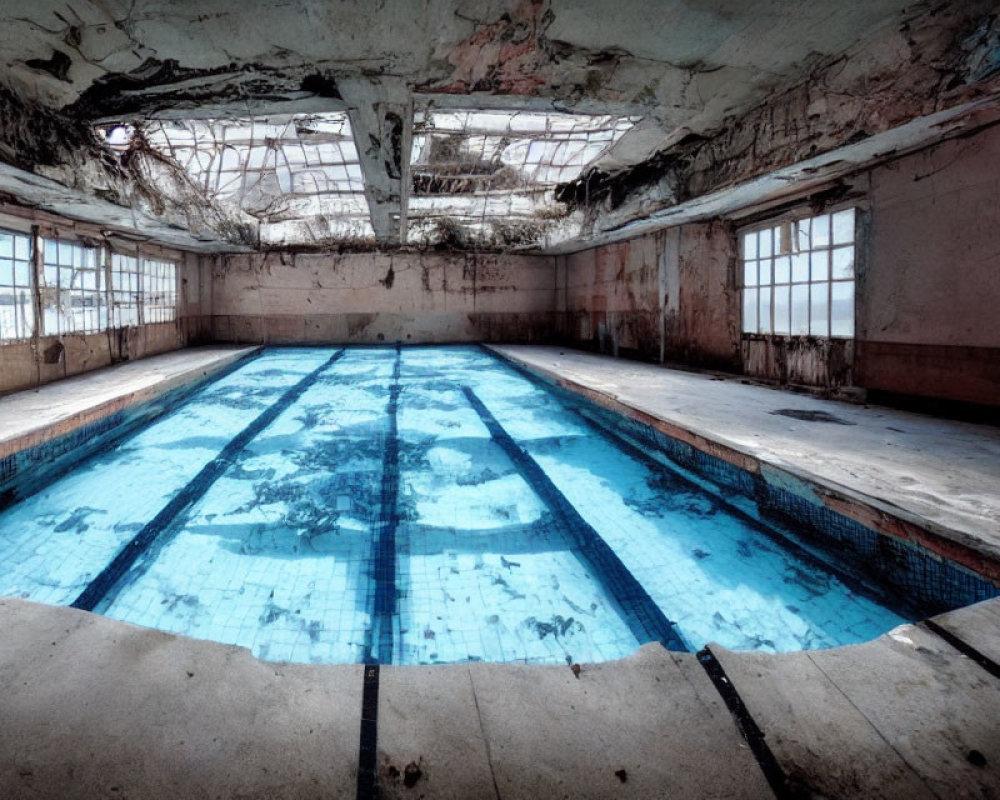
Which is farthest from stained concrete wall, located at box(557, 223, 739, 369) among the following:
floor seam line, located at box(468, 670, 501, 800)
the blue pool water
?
floor seam line, located at box(468, 670, 501, 800)

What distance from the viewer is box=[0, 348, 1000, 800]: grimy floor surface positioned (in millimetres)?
1177

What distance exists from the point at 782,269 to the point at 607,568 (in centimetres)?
467

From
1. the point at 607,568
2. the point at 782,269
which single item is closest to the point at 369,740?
the point at 607,568

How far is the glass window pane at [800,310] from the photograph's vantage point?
5.59 metres

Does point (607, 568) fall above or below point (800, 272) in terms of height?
below

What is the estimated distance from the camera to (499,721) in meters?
1.36

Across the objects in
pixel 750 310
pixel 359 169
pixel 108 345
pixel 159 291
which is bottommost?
pixel 108 345

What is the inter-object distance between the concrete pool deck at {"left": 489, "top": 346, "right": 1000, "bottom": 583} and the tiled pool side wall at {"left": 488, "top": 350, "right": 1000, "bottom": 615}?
0.07m

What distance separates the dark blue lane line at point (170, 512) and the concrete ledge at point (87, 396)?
1134 millimetres

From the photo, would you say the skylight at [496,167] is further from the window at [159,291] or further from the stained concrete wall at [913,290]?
the window at [159,291]

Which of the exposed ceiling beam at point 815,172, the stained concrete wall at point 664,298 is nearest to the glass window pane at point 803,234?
the exposed ceiling beam at point 815,172

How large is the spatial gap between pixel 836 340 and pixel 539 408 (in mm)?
3372

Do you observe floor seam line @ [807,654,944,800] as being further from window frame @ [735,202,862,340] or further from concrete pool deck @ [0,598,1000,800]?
window frame @ [735,202,862,340]

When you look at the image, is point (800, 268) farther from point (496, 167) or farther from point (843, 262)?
point (496, 167)
